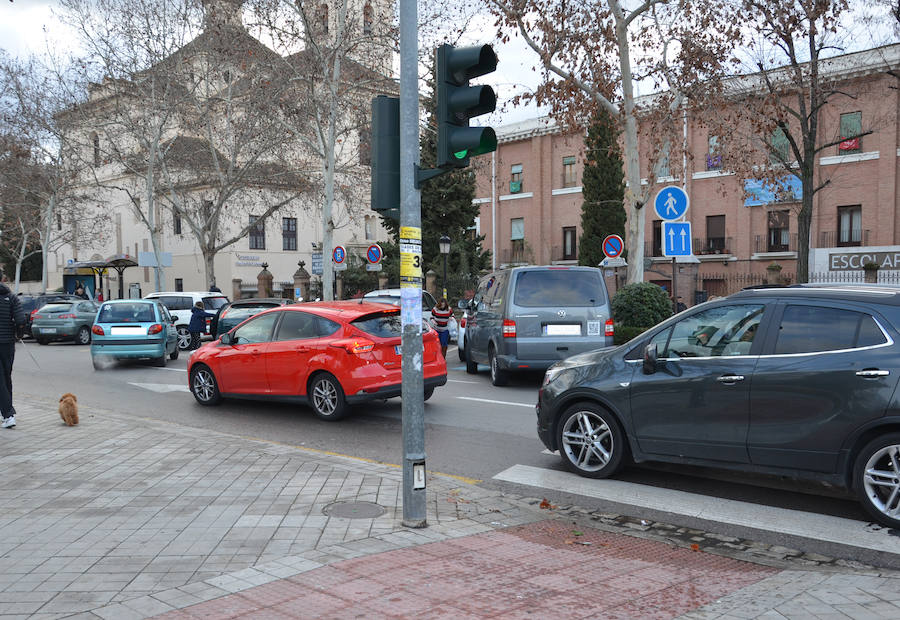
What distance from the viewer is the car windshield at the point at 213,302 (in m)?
24.8

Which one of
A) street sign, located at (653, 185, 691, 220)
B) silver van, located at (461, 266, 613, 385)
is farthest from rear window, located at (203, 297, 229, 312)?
street sign, located at (653, 185, 691, 220)

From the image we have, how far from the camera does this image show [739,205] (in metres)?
37.4

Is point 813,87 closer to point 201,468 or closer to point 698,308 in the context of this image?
point 698,308

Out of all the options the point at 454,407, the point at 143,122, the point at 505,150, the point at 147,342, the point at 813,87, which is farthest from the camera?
the point at 505,150

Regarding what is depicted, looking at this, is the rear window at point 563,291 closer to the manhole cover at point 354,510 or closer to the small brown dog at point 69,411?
the small brown dog at point 69,411

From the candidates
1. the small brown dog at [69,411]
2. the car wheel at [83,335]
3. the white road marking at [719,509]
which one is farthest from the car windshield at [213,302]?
the white road marking at [719,509]

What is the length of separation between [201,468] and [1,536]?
209cm

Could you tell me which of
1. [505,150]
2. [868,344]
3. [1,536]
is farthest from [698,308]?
[505,150]

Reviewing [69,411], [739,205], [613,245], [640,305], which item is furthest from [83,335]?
[739,205]

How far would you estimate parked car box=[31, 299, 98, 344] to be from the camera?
26.0 meters

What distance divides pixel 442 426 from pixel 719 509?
4.34m

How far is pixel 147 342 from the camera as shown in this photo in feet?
57.4

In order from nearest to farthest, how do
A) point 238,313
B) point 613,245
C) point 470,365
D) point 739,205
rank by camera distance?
1. point 470,365
2. point 238,313
3. point 613,245
4. point 739,205

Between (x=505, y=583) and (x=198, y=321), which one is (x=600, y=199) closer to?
(x=198, y=321)
